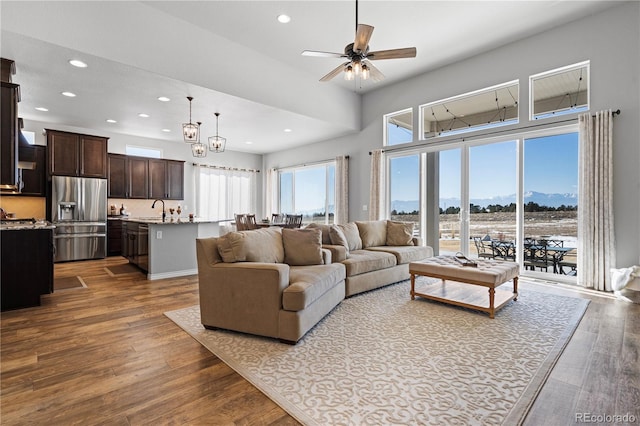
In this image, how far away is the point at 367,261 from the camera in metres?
4.08

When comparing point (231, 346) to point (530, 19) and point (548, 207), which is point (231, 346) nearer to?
point (548, 207)

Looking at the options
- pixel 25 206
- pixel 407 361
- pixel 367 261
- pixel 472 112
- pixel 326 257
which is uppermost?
pixel 472 112

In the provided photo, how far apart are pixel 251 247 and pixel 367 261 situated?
1756 mm

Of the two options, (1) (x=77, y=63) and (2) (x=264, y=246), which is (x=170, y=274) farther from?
(1) (x=77, y=63)

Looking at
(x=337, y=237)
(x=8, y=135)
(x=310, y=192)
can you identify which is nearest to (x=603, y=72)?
(x=337, y=237)

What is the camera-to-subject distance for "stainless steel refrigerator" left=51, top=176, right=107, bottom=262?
21.0 ft

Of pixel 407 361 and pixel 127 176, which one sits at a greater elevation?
pixel 127 176

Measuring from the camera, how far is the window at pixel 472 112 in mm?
5344

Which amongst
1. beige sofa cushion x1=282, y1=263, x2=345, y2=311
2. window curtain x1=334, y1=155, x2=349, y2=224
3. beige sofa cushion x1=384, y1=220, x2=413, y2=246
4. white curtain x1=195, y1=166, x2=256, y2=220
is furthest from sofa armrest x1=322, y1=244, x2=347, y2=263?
white curtain x1=195, y1=166, x2=256, y2=220

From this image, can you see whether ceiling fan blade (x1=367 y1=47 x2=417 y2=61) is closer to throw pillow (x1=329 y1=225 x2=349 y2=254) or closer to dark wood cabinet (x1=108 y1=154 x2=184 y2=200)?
throw pillow (x1=329 y1=225 x2=349 y2=254)

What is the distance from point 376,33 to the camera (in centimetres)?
472

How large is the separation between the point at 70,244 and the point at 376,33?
7.47 m

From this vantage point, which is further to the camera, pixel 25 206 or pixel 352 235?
pixel 25 206

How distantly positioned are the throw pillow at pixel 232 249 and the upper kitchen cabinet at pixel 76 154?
5.97 meters
